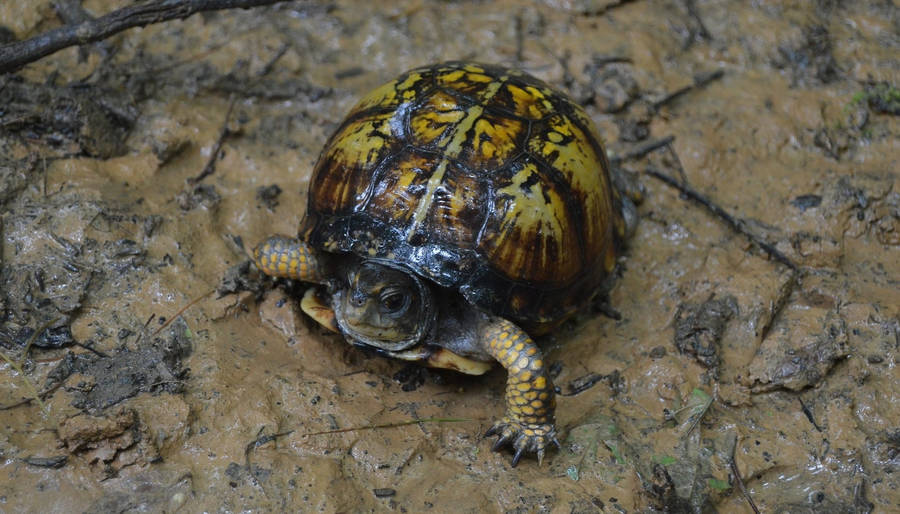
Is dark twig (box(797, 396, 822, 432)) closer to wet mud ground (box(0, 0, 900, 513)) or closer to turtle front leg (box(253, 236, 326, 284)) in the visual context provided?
wet mud ground (box(0, 0, 900, 513))

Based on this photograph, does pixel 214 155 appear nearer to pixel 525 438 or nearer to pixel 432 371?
pixel 432 371

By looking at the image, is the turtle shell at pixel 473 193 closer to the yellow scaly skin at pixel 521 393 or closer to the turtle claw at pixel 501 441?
the yellow scaly skin at pixel 521 393

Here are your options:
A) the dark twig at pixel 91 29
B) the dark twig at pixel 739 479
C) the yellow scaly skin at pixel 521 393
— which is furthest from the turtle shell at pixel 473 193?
the dark twig at pixel 91 29

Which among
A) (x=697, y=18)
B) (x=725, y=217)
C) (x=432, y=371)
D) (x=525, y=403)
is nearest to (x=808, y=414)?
(x=725, y=217)

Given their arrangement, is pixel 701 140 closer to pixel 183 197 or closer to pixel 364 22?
pixel 364 22

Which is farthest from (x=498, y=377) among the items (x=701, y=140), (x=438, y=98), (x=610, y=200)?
(x=701, y=140)
